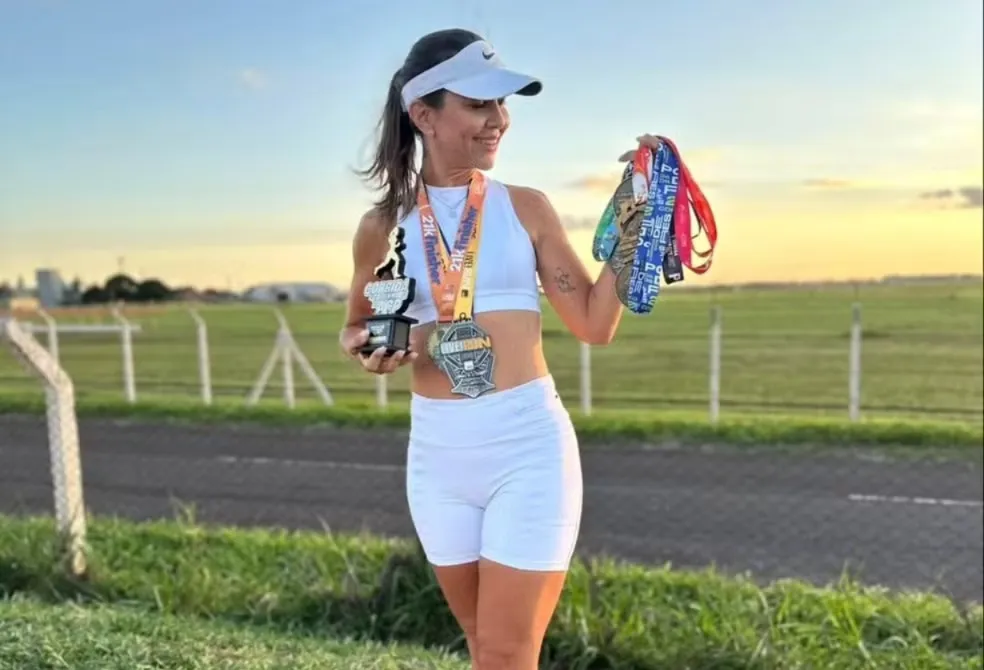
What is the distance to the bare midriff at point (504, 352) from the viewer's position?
A: 86.3 inches

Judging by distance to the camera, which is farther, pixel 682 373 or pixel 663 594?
pixel 682 373

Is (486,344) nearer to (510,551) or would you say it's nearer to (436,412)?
(436,412)

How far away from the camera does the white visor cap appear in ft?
7.18

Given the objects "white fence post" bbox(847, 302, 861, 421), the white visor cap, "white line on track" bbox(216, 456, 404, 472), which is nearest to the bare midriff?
the white visor cap

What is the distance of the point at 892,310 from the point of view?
1559cm

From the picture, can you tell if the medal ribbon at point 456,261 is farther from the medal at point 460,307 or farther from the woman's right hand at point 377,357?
the woman's right hand at point 377,357

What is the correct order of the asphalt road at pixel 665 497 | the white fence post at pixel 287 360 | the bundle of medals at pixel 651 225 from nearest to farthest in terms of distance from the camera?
the bundle of medals at pixel 651 225 < the asphalt road at pixel 665 497 < the white fence post at pixel 287 360

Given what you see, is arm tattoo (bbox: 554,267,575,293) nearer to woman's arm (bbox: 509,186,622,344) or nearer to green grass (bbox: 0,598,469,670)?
woman's arm (bbox: 509,186,622,344)

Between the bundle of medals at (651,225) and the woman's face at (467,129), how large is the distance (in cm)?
33

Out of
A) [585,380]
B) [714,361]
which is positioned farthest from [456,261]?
[714,361]

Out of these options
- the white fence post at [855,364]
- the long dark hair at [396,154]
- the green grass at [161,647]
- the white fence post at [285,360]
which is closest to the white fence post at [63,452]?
the green grass at [161,647]

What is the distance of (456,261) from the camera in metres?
2.23

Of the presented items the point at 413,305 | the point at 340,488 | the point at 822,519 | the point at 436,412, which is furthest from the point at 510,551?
the point at 340,488

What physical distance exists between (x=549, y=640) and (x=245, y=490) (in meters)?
4.63
